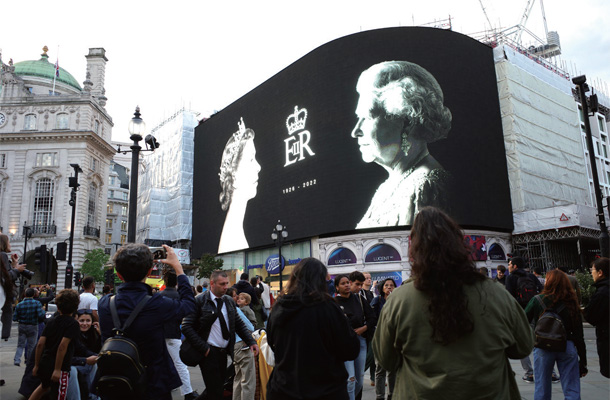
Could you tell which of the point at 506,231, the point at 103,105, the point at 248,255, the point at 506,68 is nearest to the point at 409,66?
the point at 506,68

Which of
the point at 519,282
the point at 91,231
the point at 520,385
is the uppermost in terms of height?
the point at 91,231

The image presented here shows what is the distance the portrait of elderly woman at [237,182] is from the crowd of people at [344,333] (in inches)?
1520

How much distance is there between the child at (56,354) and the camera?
5180 millimetres

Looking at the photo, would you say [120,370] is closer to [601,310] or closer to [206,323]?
[206,323]

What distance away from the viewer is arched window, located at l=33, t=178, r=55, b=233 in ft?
152

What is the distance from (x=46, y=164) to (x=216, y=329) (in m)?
50.9

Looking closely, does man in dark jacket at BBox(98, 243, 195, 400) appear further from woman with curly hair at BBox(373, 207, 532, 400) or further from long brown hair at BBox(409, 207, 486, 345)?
long brown hair at BBox(409, 207, 486, 345)

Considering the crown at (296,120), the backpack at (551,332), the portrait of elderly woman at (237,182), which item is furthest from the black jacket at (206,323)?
the portrait of elderly woman at (237,182)

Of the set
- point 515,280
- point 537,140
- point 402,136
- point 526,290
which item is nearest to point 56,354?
point 526,290

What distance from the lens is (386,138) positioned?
34531mm

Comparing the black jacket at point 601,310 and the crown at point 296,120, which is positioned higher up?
the crown at point 296,120

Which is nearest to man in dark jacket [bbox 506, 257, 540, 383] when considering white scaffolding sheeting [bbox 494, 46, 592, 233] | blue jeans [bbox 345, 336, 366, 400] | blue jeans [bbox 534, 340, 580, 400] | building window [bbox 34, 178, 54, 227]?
blue jeans [bbox 534, 340, 580, 400]

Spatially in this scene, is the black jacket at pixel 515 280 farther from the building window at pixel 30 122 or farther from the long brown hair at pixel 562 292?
the building window at pixel 30 122

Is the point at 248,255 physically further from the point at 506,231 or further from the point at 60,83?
the point at 60,83
